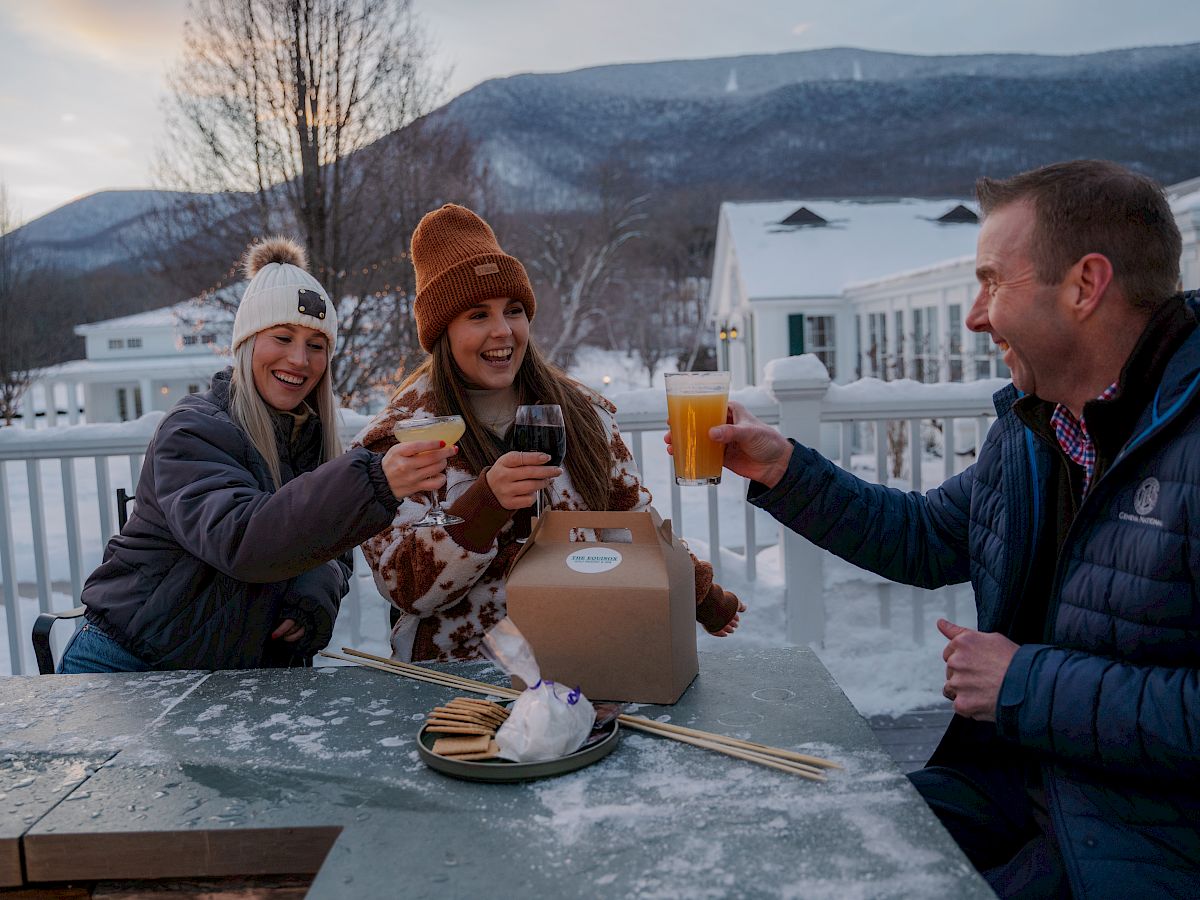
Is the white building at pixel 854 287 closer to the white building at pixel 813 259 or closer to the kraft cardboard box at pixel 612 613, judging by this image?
the white building at pixel 813 259

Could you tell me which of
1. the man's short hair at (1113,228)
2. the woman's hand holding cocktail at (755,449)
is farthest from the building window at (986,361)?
the man's short hair at (1113,228)

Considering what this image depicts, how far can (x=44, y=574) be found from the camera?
14.6 ft

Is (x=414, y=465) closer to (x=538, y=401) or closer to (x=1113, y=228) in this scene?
(x=538, y=401)

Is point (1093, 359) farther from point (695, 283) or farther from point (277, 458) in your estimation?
point (695, 283)

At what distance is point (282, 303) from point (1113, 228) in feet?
6.62

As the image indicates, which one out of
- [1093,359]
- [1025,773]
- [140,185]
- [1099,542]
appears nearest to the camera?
[1099,542]

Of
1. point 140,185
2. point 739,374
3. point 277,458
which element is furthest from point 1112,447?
point 739,374

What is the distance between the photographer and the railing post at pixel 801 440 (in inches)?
169

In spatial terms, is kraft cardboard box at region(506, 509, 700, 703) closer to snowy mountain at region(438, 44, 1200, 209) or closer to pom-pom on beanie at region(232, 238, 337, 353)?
pom-pom on beanie at region(232, 238, 337, 353)

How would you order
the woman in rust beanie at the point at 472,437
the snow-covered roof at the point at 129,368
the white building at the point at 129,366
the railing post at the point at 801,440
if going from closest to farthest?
the woman in rust beanie at the point at 472,437
the railing post at the point at 801,440
the snow-covered roof at the point at 129,368
the white building at the point at 129,366

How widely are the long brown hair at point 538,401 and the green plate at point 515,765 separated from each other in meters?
1.24

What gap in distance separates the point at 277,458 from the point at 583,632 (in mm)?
1267

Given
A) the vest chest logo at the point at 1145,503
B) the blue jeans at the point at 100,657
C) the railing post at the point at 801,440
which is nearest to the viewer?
Result: the vest chest logo at the point at 1145,503

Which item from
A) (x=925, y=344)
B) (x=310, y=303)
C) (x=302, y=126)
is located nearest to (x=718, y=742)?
(x=310, y=303)
